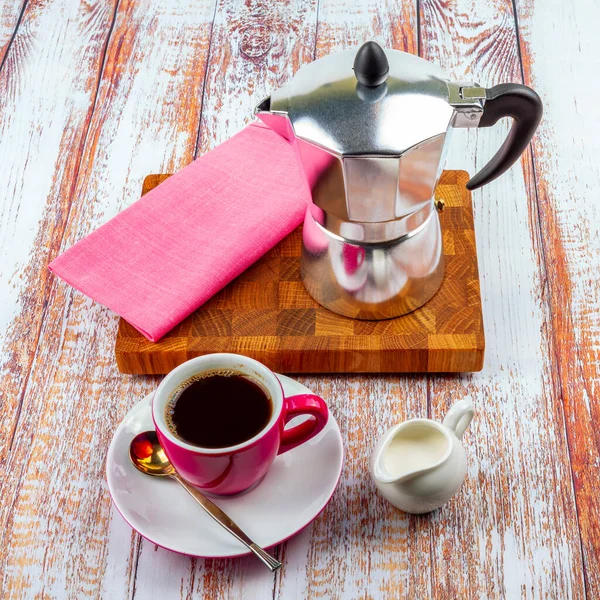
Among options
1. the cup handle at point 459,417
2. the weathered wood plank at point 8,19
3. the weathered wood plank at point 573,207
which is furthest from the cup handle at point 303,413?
Result: the weathered wood plank at point 8,19

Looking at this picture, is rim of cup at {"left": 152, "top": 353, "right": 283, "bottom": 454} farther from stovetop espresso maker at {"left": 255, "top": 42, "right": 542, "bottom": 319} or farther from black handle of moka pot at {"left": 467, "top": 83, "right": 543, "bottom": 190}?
black handle of moka pot at {"left": 467, "top": 83, "right": 543, "bottom": 190}

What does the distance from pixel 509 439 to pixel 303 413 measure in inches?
8.1

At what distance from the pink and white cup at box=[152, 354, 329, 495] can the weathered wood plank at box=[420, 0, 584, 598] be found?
0.14 metres

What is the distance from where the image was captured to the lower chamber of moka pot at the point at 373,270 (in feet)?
2.50

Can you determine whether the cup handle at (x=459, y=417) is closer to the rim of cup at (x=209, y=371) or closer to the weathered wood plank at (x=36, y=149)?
the rim of cup at (x=209, y=371)

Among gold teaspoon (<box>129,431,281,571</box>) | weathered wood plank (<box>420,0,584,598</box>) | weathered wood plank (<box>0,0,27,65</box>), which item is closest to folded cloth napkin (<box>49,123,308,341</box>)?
gold teaspoon (<box>129,431,281,571</box>)

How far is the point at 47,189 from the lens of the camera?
3.28 ft

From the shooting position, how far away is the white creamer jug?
64 centimetres

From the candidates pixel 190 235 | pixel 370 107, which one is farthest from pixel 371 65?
pixel 190 235

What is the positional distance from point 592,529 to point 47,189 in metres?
0.70

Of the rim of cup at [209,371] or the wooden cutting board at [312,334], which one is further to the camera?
the wooden cutting board at [312,334]

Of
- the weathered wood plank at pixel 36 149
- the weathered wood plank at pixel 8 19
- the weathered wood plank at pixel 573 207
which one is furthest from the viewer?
the weathered wood plank at pixel 8 19

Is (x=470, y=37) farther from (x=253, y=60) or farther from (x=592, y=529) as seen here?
(x=592, y=529)

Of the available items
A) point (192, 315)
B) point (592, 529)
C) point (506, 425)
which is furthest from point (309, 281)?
point (592, 529)
